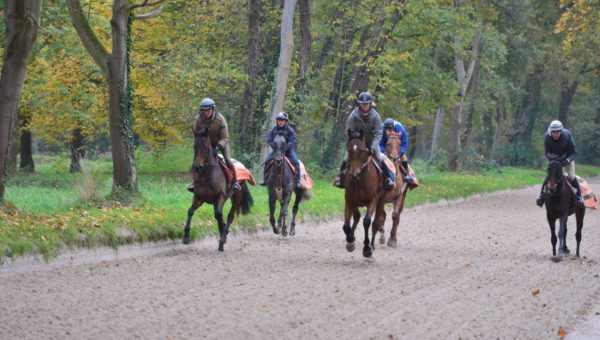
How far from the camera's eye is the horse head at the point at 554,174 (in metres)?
18.0

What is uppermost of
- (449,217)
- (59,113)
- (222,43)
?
(222,43)

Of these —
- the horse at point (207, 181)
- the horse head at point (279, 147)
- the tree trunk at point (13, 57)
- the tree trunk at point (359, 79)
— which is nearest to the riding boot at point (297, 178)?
the horse head at point (279, 147)

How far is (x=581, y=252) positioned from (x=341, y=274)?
7.40m

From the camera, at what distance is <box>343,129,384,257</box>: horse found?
1616 cm

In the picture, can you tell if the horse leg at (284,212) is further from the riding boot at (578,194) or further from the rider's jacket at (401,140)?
the riding boot at (578,194)

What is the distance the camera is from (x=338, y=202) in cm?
2738

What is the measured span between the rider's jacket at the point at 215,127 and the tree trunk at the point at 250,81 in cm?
1693

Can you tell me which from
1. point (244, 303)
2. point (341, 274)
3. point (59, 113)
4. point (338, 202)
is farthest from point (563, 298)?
point (59, 113)

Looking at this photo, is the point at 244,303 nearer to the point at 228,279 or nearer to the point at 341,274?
the point at 228,279

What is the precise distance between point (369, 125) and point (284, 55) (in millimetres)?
14183

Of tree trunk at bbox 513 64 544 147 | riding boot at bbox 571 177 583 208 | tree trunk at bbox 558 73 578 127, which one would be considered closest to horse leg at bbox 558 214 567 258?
riding boot at bbox 571 177 583 208

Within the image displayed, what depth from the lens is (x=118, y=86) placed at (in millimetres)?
21031

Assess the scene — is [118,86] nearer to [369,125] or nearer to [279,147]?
[279,147]

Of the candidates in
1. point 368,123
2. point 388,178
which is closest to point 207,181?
point 368,123
